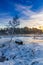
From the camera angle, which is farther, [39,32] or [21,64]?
[39,32]

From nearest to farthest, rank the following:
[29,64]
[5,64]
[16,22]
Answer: [5,64] < [29,64] < [16,22]

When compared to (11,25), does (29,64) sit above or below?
below

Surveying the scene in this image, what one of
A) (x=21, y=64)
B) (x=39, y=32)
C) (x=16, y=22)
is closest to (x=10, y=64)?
(x=21, y=64)

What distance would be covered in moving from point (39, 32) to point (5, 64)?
3118 inches

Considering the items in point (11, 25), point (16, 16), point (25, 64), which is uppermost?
point (16, 16)

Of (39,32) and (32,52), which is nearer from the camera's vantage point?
(32,52)

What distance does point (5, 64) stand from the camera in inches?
371

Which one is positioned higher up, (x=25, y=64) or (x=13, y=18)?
(x=13, y=18)

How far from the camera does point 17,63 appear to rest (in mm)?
10289

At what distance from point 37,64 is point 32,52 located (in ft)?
15.9

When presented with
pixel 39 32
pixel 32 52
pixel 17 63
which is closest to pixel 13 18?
pixel 32 52

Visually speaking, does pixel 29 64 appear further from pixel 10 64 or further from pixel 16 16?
pixel 16 16

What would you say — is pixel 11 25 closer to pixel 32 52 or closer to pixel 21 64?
pixel 32 52

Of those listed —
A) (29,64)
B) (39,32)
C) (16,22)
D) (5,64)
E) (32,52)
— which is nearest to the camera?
(5,64)
